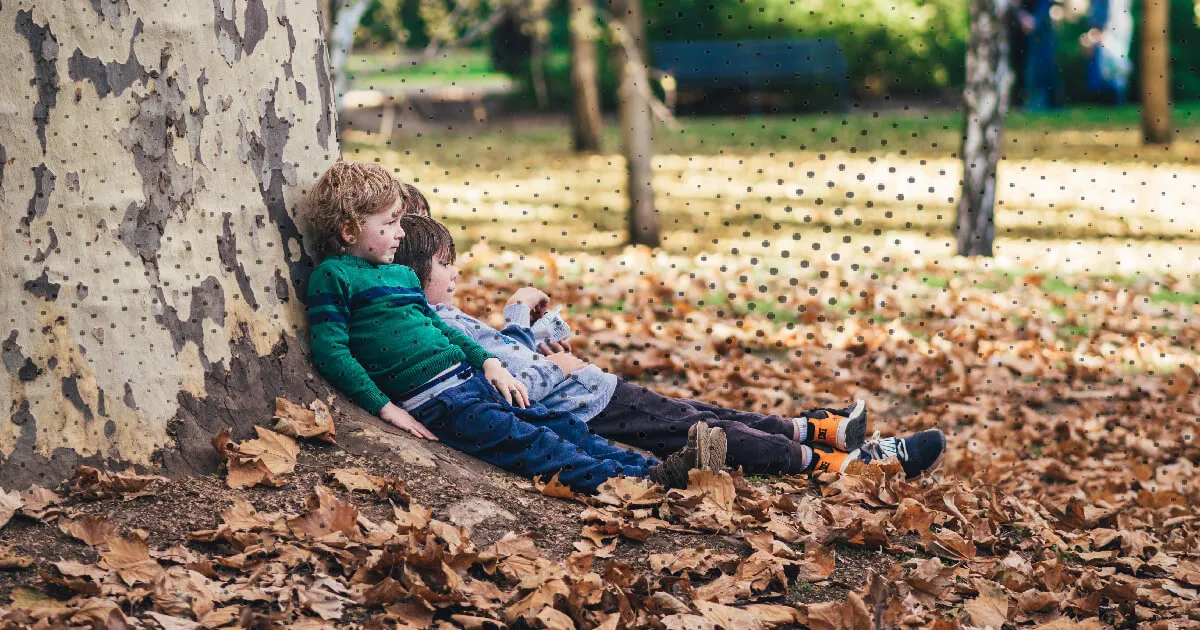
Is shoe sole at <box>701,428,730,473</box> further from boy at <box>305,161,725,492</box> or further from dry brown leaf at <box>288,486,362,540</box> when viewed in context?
dry brown leaf at <box>288,486,362,540</box>

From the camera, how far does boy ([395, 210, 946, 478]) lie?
13.0ft

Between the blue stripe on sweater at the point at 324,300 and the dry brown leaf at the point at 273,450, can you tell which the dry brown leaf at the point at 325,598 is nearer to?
the dry brown leaf at the point at 273,450

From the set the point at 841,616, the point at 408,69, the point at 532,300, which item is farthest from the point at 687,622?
the point at 408,69

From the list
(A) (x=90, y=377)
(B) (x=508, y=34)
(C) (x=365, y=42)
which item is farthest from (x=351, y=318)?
(B) (x=508, y=34)

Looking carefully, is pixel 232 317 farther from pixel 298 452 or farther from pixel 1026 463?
pixel 1026 463

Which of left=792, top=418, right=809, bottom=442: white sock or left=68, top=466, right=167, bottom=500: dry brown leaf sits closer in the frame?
left=68, top=466, right=167, bottom=500: dry brown leaf

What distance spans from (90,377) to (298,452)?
1.86 feet

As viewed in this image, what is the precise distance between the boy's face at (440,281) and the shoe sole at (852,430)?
1458 mm

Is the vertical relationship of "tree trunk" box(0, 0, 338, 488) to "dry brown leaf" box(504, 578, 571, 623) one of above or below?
above

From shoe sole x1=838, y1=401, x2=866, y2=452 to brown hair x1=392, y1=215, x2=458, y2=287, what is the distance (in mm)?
1518

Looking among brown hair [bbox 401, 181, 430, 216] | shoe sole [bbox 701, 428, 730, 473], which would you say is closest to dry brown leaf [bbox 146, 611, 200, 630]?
shoe sole [bbox 701, 428, 730, 473]

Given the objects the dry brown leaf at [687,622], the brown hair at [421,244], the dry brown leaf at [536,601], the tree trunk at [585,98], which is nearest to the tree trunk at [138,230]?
Result: the brown hair at [421,244]

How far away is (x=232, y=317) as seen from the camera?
3.28 meters

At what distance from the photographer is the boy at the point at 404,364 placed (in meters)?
3.49
